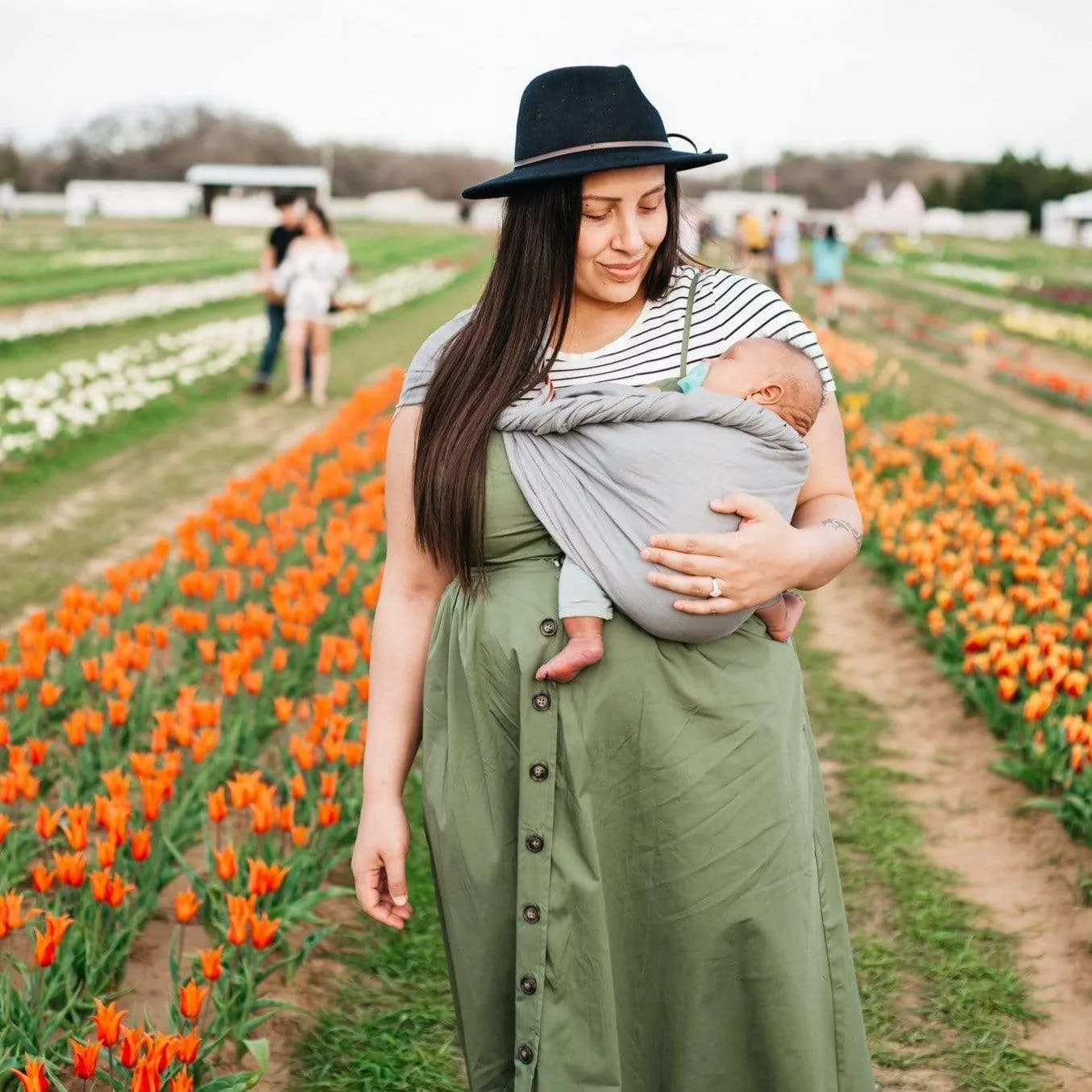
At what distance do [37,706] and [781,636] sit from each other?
2.82 meters

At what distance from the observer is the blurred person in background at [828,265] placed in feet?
57.2

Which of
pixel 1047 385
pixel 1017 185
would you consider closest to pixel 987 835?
pixel 1047 385

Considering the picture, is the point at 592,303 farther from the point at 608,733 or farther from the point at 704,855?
the point at 704,855

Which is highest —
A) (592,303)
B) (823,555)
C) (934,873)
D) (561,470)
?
(592,303)

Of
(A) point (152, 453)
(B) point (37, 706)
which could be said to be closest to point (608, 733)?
(B) point (37, 706)

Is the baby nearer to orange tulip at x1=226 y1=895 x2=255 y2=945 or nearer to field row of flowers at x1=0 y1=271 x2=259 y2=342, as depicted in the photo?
orange tulip at x1=226 y1=895 x2=255 y2=945

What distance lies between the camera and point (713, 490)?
1665mm

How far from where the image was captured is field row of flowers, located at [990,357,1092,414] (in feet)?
39.8

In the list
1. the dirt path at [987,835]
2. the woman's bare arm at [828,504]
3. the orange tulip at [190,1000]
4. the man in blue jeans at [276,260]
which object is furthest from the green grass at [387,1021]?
the man in blue jeans at [276,260]

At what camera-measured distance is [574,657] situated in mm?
1668

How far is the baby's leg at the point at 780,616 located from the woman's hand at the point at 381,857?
603 mm

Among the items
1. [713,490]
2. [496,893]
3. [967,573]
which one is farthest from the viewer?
[967,573]

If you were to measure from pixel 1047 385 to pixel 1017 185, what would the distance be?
202 ft

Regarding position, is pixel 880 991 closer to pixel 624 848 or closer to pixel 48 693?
pixel 624 848
